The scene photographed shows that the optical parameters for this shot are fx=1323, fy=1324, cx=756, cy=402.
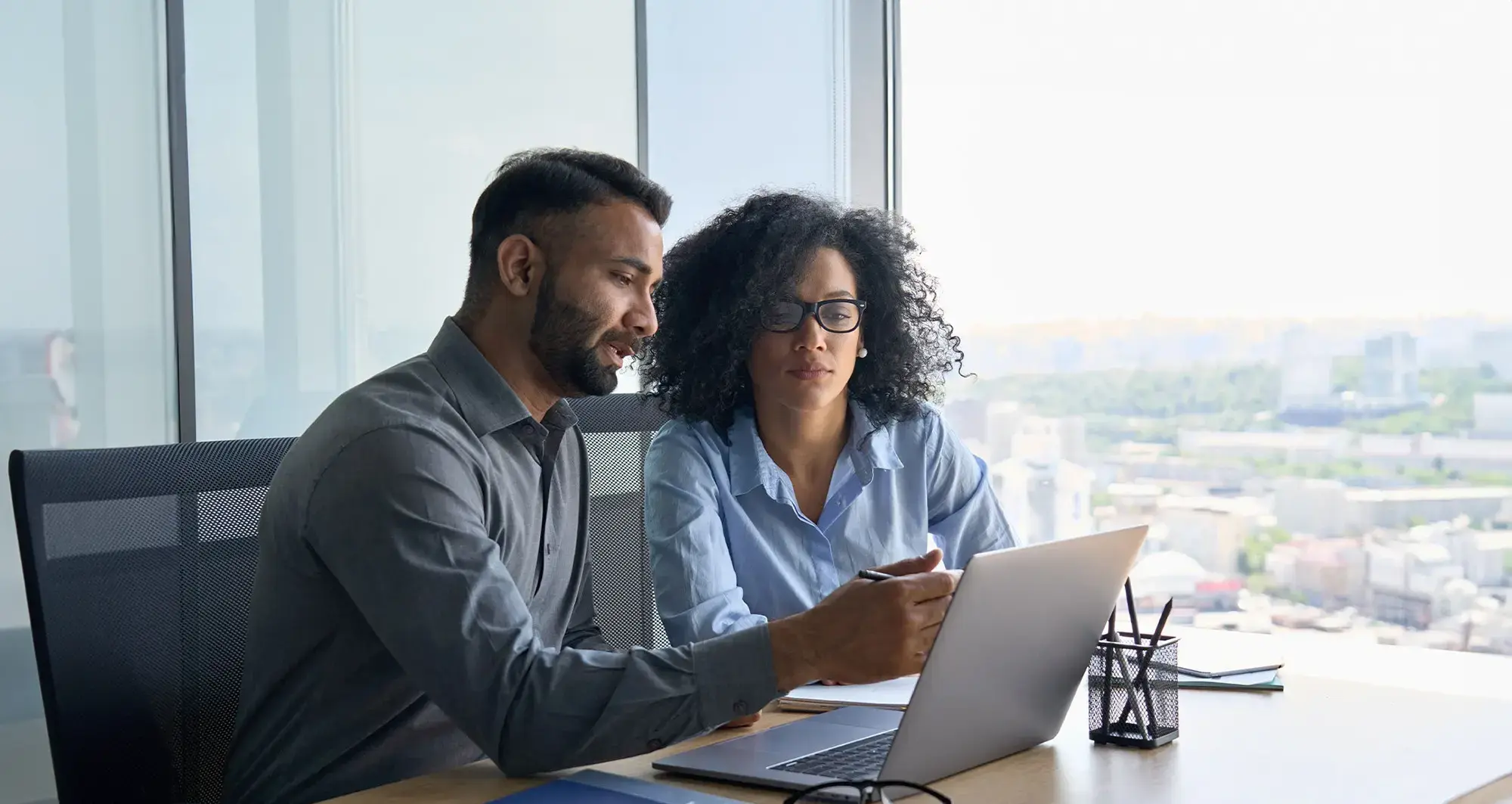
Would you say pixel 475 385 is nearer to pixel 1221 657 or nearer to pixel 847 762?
pixel 847 762

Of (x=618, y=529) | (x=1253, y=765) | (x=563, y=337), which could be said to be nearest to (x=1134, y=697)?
(x=1253, y=765)

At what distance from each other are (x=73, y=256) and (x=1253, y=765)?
6.26 feet

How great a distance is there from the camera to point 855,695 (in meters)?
1.54

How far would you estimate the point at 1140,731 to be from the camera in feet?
4.38

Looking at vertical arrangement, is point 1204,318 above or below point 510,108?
below

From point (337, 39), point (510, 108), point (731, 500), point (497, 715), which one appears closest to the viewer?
point (497, 715)

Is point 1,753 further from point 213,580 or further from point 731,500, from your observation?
point 731,500

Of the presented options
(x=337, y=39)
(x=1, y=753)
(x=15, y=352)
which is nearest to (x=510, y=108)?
(x=337, y=39)

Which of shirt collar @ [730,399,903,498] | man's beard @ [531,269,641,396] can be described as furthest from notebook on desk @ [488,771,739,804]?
shirt collar @ [730,399,903,498]

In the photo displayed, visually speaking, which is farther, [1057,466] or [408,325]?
A: [1057,466]

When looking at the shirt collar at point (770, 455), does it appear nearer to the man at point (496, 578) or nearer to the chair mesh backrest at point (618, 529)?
the chair mesh backrest at point (618, 529)

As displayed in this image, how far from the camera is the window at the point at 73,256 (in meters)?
2.08

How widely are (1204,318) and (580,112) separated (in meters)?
1.52

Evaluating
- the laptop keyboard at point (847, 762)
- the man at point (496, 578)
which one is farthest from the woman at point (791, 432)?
the laptop keyboard at point (847, 762)
